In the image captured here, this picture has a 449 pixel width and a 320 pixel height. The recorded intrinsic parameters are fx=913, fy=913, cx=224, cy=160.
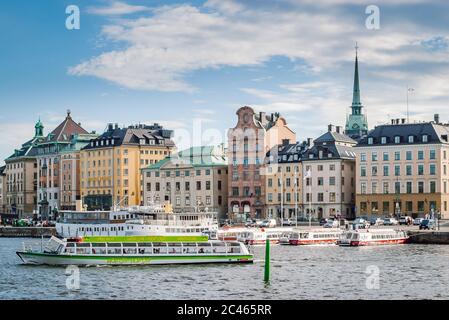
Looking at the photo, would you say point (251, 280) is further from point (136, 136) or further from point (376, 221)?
point (136, 136)

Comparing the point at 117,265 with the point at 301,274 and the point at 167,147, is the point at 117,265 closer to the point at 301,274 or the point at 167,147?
the point at 301,274

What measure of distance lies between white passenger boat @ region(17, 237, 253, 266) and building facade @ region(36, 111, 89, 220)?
109 metres

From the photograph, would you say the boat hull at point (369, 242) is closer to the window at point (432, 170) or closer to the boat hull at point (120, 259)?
the boat hull at point (120, 259)

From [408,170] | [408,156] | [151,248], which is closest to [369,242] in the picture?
[151,248]

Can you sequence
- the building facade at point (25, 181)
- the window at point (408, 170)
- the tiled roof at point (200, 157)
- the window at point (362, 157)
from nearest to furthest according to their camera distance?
the window at point (408, 170), the window at point (362, 157), the tiled roof at point (200, 157), the building facade at point (25, 181)

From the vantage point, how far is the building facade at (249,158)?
145 meters

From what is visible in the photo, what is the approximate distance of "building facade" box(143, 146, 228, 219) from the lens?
496ft

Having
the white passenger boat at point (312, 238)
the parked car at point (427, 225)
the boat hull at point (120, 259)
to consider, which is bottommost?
the boat hull at point (120, 259)

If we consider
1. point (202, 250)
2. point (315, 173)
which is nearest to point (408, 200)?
point (315, 173)

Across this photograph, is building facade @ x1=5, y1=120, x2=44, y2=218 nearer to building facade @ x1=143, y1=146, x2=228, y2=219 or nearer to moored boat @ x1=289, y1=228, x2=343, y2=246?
building facade @ x1=143, y1=146, x2=228, y2=219

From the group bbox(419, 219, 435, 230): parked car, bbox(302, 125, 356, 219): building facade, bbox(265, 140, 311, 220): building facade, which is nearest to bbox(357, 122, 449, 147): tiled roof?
bbox(302, 125, 356, 219): building facade

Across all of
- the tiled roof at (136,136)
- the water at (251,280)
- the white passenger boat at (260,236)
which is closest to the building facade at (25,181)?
the tiled roof at (136,136)

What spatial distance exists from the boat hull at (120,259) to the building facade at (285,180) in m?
71.9

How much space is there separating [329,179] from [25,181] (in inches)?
3130
